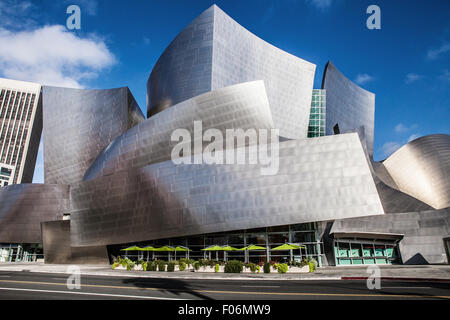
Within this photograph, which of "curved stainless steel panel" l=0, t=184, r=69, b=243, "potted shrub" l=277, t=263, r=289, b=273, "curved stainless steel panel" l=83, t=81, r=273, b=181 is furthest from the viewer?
"curved stainless steel panel" l=0, t=184, r=69, b=243

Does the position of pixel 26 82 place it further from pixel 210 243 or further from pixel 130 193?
pixel 210 243

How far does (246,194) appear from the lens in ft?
89.2

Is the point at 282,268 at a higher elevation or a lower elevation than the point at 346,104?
lower

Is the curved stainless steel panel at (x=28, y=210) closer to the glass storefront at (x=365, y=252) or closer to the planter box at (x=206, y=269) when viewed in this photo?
the planter box at (x=206, y=269)

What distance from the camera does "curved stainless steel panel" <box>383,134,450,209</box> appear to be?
111 feet

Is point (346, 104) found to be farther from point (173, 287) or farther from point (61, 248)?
point (61, 248)

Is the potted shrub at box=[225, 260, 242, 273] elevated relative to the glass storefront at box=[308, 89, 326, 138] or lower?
lower

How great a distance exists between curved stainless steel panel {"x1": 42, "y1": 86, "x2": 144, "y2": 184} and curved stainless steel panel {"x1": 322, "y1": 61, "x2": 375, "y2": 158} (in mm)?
35087

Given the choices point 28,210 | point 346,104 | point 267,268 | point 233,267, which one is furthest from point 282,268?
point 28,210

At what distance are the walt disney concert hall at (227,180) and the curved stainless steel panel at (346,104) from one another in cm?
65

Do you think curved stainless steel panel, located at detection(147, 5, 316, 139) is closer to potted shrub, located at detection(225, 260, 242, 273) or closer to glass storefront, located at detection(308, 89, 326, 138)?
glass storefront, located at detection(308, 89, 326, 138)

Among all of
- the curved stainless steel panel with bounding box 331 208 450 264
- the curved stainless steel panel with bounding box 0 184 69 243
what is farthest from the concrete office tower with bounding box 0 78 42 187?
the curved stainless steel panel with bounding box 331 208 450 264

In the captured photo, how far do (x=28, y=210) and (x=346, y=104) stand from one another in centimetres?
5938

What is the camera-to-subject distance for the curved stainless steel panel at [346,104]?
52.2 meters
